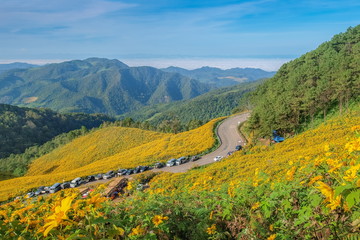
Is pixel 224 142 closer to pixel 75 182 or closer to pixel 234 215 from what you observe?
pixel 75 182

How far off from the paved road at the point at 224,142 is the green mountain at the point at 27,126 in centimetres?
11563

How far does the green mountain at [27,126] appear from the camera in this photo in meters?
132

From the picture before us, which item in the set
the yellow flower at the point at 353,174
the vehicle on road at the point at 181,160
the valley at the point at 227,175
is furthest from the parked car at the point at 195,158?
the yellow flower at the point at 353,174

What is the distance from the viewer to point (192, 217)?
4344 millimetres

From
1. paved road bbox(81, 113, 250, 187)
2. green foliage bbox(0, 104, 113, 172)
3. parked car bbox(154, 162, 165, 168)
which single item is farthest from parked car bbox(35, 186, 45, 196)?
green foliage bbox(0, 104, 113, 172)

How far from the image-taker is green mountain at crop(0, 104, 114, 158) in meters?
132

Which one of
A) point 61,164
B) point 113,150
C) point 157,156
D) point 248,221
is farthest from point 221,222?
point 61,164

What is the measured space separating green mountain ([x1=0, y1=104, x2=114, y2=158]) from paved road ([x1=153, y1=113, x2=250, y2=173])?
116 meters

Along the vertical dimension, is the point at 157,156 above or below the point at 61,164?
above

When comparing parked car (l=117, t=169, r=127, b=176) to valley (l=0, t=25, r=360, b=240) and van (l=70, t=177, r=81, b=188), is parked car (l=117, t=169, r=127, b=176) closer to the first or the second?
valley (l=0, t=25, r=360, b=240)

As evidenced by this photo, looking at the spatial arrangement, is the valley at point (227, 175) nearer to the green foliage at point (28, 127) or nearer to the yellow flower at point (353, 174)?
the yellow flower at point (353, 174)

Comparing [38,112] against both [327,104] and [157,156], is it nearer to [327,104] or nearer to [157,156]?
[157,156]

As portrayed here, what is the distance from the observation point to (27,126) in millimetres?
152250

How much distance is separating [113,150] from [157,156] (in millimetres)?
22212
